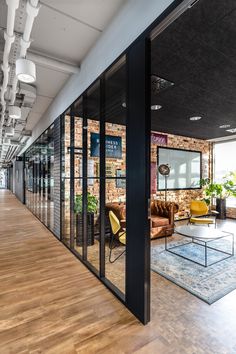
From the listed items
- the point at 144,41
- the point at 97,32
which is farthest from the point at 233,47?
the point at 97,32

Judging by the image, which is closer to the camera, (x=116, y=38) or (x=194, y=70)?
(x=116, y=38)

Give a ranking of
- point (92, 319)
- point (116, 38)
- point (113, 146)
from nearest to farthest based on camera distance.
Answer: point (92, 319) < point (116, 38) < point (113, 146)

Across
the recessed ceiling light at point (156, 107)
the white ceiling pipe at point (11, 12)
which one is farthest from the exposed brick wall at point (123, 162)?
the white ceiling pipe at point (11, 12)

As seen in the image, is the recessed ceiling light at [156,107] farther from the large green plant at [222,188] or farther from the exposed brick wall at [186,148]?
the large green plant at [222,188]

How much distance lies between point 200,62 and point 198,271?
2882mm

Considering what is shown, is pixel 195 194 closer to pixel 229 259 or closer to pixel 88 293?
pixel 229 259

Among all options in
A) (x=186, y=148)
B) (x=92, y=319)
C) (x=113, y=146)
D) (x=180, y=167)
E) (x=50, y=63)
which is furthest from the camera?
(x=186, y=148)

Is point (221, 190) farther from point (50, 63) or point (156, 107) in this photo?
point (50, 63)

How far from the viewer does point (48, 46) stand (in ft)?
8.98

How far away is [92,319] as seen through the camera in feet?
6.41

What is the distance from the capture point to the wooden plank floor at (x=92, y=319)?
165cm

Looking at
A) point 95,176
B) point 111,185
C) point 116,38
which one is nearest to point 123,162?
point 111,185

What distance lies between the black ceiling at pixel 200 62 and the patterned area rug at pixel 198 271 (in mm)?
2801

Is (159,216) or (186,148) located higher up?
(186,148)
